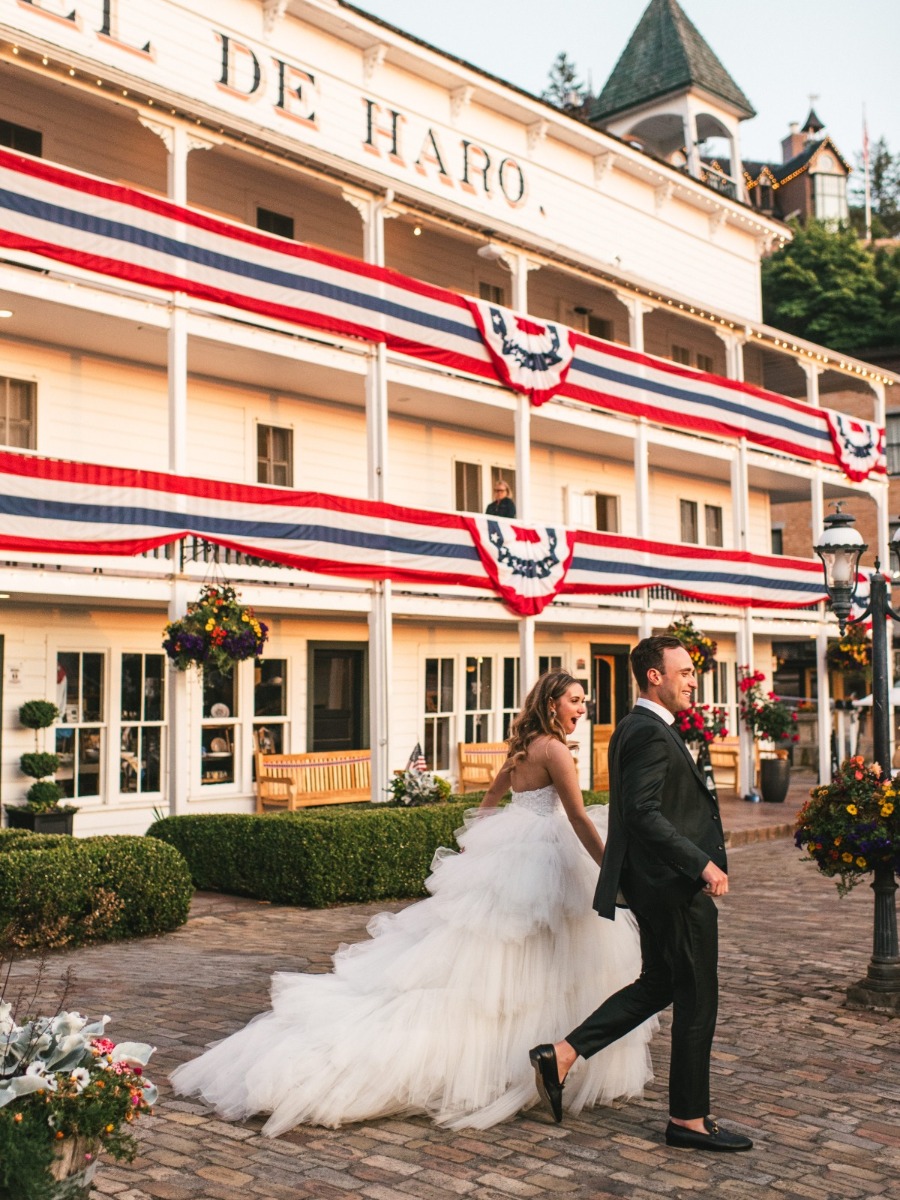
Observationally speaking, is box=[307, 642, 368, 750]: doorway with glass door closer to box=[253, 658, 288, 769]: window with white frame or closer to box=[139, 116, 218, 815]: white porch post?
box=[253, 658, 288, 769]: window with white frame

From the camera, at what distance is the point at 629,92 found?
28.0 metres

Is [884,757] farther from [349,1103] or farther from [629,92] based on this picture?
[629,92]

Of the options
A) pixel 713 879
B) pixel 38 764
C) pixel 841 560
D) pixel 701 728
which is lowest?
pixel 38 764

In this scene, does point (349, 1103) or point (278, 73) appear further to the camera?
point (278, 73)

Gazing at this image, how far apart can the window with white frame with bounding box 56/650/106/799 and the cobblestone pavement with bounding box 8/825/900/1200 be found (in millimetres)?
6543

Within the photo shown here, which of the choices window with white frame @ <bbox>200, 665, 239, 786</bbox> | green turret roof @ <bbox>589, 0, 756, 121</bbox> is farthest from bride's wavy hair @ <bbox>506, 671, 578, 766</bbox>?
green turret roof @ <bbox>589, 0, 756, 121</bbox>

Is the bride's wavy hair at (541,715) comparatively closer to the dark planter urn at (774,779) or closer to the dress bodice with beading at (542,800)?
the dress bodice with beading at (542,800)

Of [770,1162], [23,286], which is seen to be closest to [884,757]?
[770,1162]

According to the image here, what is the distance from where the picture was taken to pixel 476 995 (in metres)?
5.74

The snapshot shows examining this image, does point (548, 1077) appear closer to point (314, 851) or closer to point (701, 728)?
point (314, 851)

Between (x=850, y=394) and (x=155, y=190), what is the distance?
27.4 meters

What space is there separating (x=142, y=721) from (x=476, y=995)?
11.9 metres

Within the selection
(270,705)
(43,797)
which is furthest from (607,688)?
(43,797)

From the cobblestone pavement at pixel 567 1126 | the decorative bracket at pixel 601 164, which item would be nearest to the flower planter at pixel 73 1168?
the cobblestone pavement at pixel 567 1126
